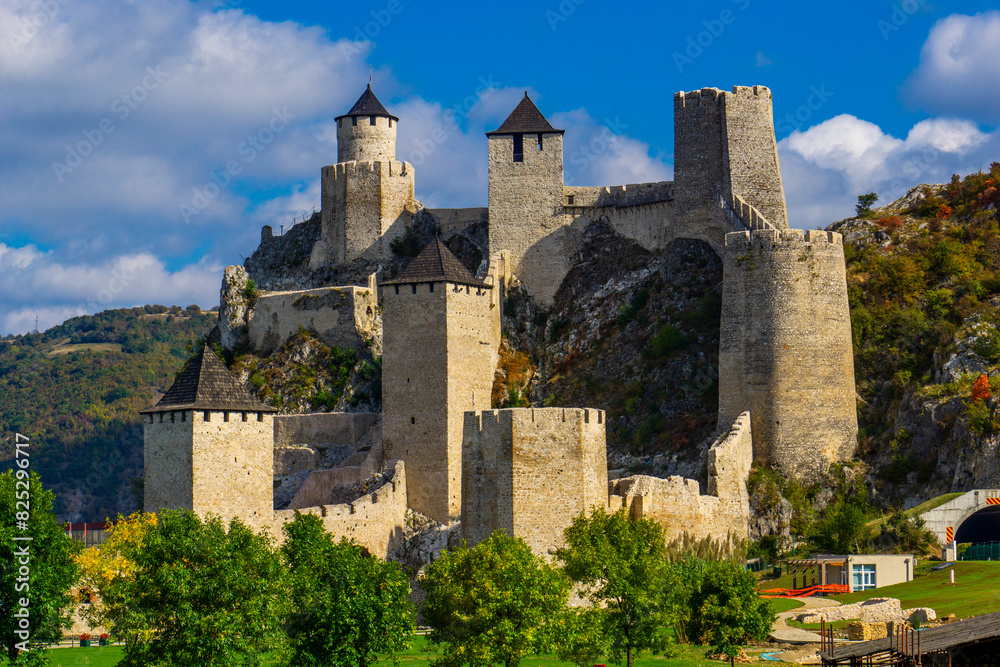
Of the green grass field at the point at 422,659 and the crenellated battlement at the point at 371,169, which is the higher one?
the crenellated battlement at the point at 371,169

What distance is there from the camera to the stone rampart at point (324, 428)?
5425 cm

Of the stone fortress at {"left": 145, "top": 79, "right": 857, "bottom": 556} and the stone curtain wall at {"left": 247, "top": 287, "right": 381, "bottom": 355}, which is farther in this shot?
the stone curtain wall at {"left": 247, "top": 287, "right": 381, "bottom": 355}

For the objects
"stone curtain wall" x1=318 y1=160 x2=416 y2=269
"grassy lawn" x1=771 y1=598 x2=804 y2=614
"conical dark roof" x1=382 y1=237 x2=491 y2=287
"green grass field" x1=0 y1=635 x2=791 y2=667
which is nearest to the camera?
"green grass field" x1=0 y1=635 x2=791 y2=667

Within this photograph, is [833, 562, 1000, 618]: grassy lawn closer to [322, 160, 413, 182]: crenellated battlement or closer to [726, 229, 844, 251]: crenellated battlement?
[726, 229, 844, 251]: crenellated battlement

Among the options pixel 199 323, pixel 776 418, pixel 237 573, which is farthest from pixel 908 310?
pixel 199 323

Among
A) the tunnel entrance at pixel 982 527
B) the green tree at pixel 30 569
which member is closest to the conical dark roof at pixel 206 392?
the green tree at pixel 30 569

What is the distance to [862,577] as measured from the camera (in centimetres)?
4209

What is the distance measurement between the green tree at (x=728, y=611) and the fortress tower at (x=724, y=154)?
2157cm

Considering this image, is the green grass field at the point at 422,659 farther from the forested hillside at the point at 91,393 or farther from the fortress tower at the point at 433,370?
the forested hillside at the point at 91,393

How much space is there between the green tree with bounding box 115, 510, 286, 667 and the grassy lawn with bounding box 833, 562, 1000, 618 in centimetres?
1639

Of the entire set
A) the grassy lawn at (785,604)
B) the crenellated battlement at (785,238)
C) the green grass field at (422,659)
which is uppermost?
the crenellated battlement at (785,238)

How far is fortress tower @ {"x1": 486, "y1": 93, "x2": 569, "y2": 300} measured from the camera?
60531mm

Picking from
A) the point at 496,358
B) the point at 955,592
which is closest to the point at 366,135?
the point at 496,358

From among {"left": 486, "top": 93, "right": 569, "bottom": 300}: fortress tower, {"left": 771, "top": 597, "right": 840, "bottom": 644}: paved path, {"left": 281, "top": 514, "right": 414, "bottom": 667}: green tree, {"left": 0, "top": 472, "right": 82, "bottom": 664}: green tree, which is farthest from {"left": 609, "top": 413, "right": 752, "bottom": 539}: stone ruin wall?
{"left": 0, "top": 472, "right": 82, "bottom": 664}: green tree
